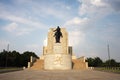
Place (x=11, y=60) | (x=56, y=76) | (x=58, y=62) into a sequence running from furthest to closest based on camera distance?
1. (x=11, y=60)
2. (x=58, y=62)
3. (x=56, y=76)

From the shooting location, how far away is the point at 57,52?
3228 centimetres

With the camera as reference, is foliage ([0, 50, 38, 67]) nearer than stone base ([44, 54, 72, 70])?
No

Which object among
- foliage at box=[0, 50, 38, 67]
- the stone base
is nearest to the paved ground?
the stone base

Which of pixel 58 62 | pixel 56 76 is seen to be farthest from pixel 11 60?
pixel 56 76

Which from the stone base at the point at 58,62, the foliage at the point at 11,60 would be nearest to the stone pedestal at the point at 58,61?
the stone base at the point at 58,62

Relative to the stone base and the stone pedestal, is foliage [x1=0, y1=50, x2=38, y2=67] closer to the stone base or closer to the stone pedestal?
the stone pedestal

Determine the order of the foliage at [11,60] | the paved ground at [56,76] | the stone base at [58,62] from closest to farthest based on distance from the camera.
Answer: the paved ground at [56,76] < the stone base at [58,62] < the foliage at [11,60]

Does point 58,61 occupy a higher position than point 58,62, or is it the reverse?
point 58,61

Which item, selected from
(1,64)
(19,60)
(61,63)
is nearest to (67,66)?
(61,63)

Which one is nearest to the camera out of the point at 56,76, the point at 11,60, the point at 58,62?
the point at 56,76

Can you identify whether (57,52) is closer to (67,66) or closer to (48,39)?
(67,66)

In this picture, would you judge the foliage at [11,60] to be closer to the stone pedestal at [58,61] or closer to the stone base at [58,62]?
the stone pedestal at [58,61]

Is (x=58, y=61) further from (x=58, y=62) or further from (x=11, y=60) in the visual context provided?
(x=11, y=60)

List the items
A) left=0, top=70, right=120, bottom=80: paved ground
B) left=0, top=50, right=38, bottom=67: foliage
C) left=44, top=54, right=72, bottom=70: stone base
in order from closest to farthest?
left=0, top=70, right=120, bottom=80: paved ground, left=44, top=54, right=72, bottom=70: stone base, left=0, top=50, right=38, bottom=67: foliage
